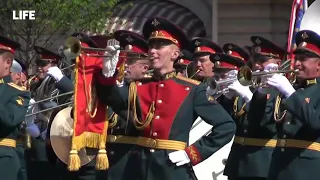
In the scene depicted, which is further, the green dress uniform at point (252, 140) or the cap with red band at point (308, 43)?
the green dress uniform at point (252, 140)

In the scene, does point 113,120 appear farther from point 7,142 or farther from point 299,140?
point 299,140

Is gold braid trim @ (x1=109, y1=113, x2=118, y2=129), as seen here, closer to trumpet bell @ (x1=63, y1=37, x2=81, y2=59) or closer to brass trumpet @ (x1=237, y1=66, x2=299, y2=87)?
brass trumpet @ (x1=237, y1=66, x2=299, y2=87)

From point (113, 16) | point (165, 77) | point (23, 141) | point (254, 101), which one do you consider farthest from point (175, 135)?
point (113, 16)

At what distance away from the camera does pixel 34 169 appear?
439 inches

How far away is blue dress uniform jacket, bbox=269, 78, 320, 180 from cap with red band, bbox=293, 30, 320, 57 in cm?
26

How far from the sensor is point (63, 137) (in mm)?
8625

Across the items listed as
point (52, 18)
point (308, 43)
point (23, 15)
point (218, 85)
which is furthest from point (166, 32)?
point (23, 15)

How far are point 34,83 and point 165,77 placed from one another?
4099mm

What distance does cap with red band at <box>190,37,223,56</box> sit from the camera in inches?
403

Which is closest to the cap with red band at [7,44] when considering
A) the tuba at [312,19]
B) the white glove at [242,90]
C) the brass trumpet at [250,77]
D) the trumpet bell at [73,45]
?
the trumpet bell at [73,45]

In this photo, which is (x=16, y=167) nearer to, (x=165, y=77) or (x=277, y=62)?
(x=165, y=77)

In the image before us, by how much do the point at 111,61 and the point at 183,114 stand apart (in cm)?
71

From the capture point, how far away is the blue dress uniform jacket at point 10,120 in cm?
811

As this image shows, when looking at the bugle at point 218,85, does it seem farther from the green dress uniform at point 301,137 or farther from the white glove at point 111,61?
the white glove at point 111,61
